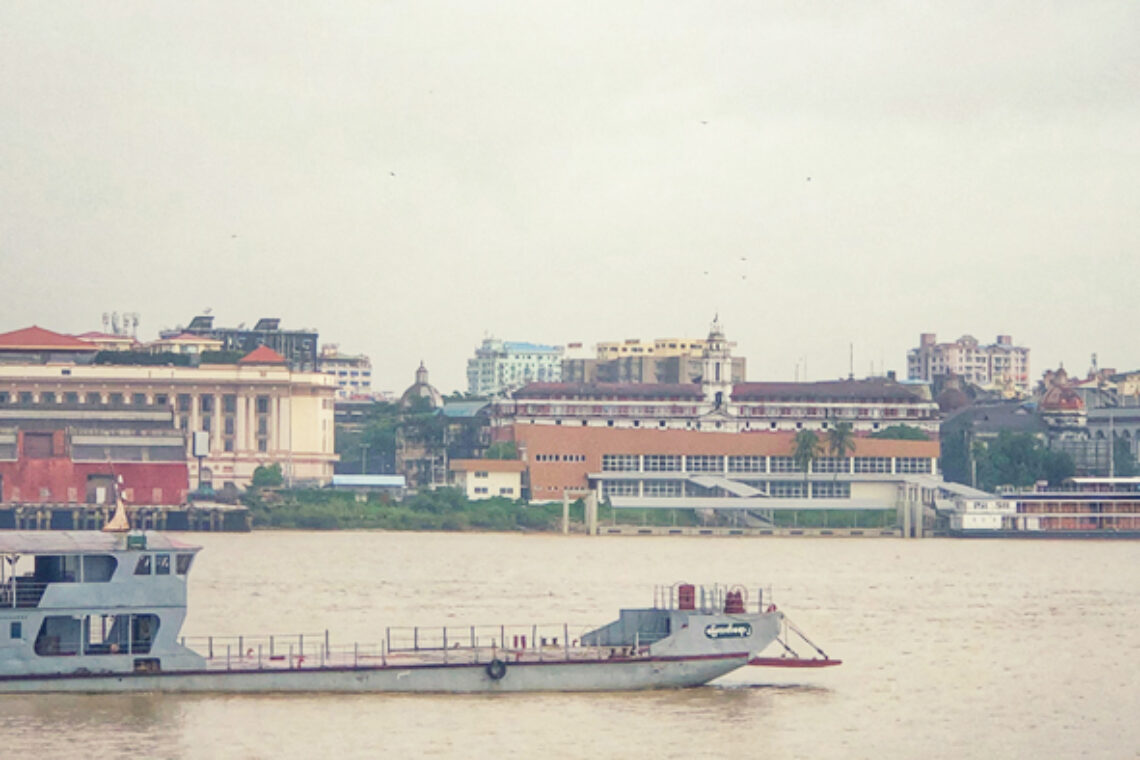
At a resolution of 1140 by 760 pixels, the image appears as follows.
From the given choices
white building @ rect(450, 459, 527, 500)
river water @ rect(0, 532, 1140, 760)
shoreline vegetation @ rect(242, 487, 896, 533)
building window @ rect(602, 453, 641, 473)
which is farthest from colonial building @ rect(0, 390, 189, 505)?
river water @ rect(0, 532, 1140, 760)

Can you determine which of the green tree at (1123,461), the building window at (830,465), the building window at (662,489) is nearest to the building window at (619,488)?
the building window at (662,489)

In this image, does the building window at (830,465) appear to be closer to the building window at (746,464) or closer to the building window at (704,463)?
the building window at (746,464)

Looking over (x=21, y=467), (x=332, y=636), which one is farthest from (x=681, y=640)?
(x=21, y=467)

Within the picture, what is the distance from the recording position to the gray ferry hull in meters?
40.9

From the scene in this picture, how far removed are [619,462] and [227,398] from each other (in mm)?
37355

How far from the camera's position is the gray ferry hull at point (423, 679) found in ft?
134

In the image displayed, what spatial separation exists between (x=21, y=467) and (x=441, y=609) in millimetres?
68270

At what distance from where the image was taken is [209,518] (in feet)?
399

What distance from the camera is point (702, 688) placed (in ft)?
143

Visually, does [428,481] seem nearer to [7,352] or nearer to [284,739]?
[7,352]

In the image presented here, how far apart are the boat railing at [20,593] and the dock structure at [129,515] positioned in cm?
7720

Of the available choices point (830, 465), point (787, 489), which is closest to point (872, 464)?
point (830, 465)

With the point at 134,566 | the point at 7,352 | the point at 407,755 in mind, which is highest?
the point at 7,352

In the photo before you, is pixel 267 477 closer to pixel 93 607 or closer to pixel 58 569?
pixel 58 569
